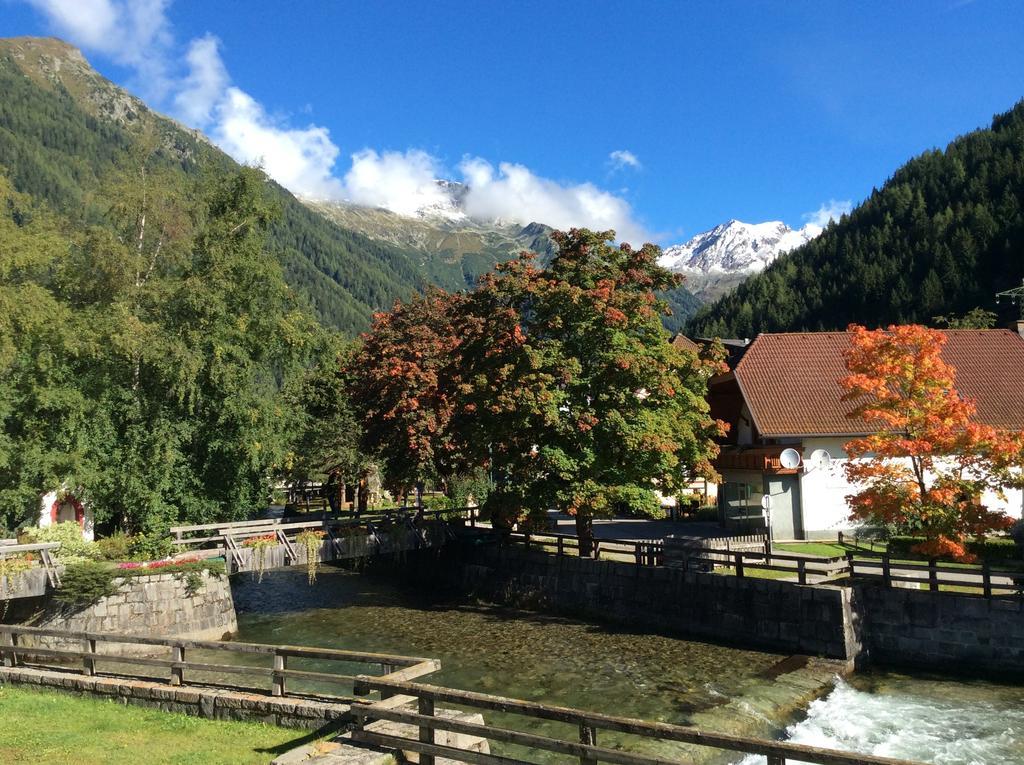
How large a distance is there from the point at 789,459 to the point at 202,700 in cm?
2559

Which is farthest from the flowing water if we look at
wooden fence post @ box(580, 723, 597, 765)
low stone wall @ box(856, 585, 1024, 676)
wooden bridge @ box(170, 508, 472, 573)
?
wooden fence post @ box(580, 723, 597, 765)

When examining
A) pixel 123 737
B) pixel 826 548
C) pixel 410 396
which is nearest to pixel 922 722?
pixel 826 548

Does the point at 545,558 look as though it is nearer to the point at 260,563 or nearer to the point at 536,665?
the point at 536,665

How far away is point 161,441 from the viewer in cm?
2630

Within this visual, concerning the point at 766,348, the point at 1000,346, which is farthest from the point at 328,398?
the point at 1000,346

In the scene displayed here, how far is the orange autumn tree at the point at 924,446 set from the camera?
20406 millimetres

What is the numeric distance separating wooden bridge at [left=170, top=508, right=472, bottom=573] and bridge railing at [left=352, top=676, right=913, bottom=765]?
16337 millimetres

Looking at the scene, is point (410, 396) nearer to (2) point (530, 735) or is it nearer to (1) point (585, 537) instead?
(1) point (585, 537)

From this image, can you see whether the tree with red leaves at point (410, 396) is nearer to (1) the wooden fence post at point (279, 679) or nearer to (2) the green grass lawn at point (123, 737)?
(1) the wooden fence post at point (279, 679)

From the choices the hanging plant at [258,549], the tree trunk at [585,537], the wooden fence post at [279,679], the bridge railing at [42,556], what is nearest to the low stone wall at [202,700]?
the wooden fence post at [279,679]

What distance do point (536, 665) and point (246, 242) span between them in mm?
19700

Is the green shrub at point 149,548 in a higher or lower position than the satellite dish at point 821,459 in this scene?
lower

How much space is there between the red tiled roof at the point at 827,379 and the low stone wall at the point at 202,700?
25750 mm

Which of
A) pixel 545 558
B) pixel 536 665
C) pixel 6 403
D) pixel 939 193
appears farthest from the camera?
pixel 939 193
